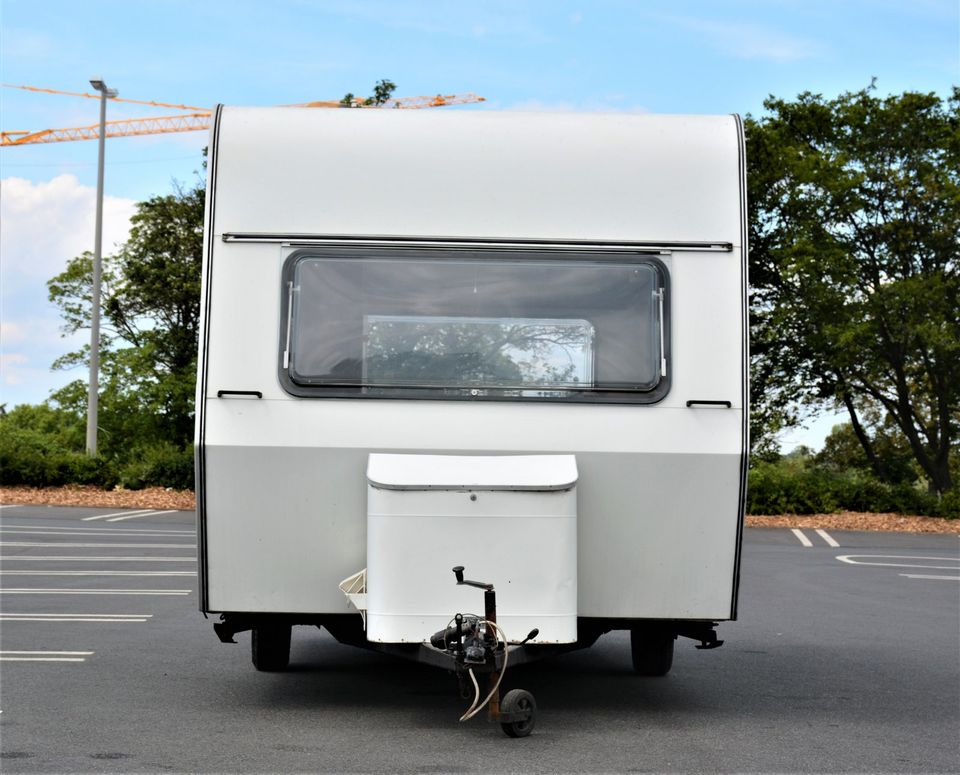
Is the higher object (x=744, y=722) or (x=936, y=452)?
(x=936, y=452)

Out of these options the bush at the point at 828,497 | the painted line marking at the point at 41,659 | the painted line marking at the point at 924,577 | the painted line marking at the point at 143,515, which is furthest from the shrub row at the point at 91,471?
the painted line marking at the point at 41,659

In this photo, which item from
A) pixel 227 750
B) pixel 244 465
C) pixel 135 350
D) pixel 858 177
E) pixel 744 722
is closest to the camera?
pixel 227 750

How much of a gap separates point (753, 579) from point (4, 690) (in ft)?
34.6

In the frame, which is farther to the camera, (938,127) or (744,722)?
(938,127)

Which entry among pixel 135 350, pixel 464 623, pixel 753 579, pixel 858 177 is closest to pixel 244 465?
pixel 464 623

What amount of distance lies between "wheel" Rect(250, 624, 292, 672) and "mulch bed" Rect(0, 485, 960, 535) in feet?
54.7

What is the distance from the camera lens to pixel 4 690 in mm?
8414

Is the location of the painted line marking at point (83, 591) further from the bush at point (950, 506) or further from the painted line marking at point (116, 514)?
the bush at point (950, 506)

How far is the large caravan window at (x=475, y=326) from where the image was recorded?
7480 mm

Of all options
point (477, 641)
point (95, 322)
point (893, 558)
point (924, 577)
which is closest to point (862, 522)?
point (893, 558)

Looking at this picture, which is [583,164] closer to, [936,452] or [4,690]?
[4,690]

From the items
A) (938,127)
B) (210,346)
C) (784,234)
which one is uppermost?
(938,127)

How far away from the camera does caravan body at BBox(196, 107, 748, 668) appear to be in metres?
7.35

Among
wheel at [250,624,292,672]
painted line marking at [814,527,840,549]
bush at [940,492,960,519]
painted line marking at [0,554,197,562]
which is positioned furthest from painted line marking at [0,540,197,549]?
bush at [940,492,960,519]
